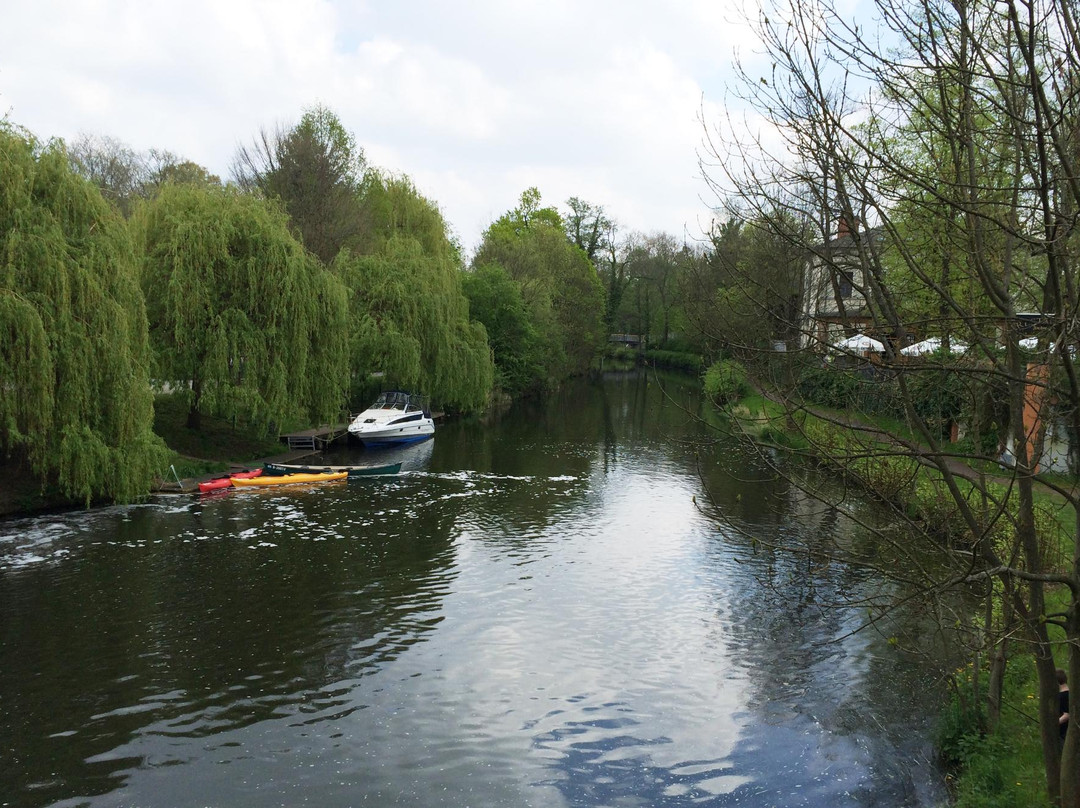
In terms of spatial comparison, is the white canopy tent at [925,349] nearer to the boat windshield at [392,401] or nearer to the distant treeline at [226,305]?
the distant treeline at [226,305]

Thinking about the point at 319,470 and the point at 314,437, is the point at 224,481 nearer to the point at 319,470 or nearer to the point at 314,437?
the point at 319,470

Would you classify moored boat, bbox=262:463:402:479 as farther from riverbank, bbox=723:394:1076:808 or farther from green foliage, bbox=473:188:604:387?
green foliage, bbox=473:188:604:387

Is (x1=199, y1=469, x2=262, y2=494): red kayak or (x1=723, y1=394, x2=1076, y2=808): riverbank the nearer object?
(x1=723, y1=394, x2=1076, y2=808): riverbank

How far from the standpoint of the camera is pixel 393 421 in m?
33.6

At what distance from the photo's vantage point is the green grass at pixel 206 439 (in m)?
26.5

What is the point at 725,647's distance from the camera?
13258 millimetres

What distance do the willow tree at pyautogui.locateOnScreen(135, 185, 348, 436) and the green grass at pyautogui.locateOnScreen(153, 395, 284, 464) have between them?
684mm

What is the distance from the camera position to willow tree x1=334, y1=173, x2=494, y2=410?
Result: 35.3 meters

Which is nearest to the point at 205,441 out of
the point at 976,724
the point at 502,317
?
the point at 502,317

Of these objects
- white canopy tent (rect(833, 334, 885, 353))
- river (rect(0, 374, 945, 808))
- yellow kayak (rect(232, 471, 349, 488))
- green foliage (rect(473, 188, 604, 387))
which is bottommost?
river (rect(0, 374, 945, 808))

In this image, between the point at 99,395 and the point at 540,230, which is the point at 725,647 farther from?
the point at 540,230

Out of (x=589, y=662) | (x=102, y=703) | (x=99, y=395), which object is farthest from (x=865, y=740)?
(x=99, y=395)

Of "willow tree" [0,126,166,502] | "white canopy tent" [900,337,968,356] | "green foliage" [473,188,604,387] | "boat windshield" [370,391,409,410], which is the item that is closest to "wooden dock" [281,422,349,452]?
"boat windshield" [370,391,409,410]

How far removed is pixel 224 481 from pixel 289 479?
5.87ft
